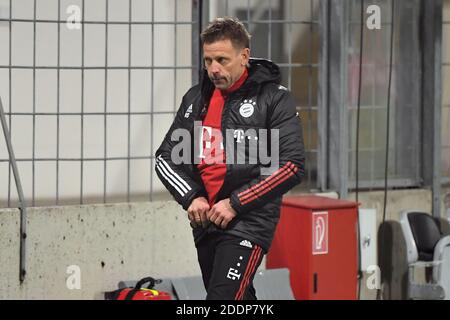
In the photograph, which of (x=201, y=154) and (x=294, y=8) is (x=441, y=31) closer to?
(x=294, y=8)

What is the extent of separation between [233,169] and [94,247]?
9.43 ft

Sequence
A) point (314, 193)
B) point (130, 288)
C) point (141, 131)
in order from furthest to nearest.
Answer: point (314, 193), point (141, 131), point (130, 288)

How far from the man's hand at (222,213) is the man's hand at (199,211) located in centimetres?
4

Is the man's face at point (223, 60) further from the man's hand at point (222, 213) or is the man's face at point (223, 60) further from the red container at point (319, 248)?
the red container at point (319, 248)

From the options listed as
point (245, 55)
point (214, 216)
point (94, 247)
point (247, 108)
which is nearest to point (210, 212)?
point (214, 216)

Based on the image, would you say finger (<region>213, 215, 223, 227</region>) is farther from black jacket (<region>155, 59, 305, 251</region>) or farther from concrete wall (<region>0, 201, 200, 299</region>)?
concrete wall (<region>0, 201, 200, 299</region>)

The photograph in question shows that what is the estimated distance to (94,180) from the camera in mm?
9023

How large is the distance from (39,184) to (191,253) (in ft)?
4.31

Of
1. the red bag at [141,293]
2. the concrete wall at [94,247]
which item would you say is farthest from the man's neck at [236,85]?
the concrete wall at [94,247]

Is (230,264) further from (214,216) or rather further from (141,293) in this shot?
(141,293)

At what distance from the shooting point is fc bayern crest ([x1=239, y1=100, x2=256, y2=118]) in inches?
247

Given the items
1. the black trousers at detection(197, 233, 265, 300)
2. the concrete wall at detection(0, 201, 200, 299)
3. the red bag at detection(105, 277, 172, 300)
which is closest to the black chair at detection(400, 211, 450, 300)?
the concrete wall at detection(0, 201, 200, 299)

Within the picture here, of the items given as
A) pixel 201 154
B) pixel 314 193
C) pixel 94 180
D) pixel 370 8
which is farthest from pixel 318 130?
pixel 201 154

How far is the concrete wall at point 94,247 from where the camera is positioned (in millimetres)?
8633
